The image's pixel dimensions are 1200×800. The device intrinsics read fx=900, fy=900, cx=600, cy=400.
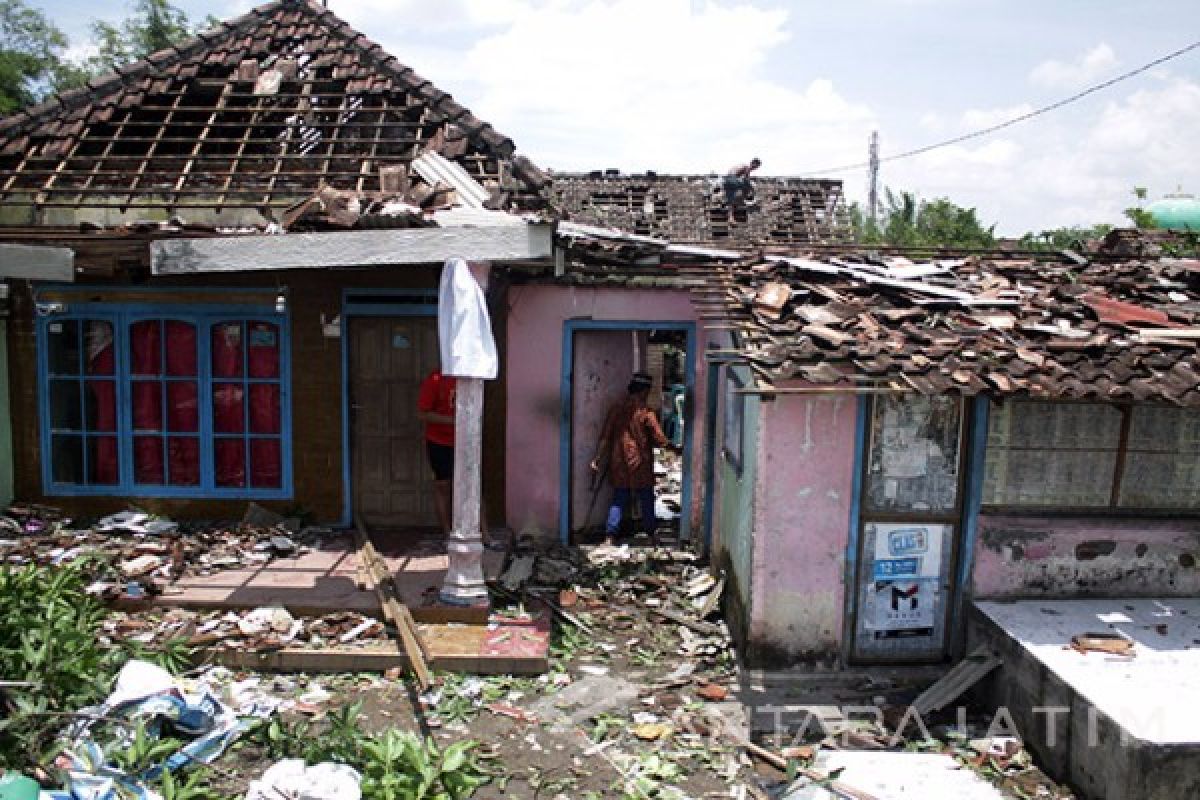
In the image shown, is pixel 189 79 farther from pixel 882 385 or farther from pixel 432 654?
pixel 882 385

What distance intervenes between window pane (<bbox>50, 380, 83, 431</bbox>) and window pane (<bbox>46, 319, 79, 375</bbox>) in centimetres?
14

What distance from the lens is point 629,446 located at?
10.0 meters

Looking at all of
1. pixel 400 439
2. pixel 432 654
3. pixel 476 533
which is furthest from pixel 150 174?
pixel 432 654

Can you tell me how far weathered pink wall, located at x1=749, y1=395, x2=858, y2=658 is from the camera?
7.14 meters

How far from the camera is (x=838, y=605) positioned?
7.34 m

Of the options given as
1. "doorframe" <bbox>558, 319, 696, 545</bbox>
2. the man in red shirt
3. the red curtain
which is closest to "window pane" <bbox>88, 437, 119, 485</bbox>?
the red curtain

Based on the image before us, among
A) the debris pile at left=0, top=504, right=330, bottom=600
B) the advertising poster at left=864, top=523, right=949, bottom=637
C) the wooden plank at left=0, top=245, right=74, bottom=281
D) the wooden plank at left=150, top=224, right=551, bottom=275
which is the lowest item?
the debris pile at left=0, top=504, right=330, bottom=600

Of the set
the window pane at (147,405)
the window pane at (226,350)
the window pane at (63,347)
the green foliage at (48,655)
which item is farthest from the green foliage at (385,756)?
the window pane at (63,347)

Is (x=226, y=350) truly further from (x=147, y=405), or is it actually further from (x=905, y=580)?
(x=905, y=580)

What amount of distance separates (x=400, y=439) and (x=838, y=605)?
16.9 ft

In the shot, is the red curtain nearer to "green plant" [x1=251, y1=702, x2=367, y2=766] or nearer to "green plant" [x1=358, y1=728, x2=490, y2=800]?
"green plant" [x1=251, y1=702, x2=367, y2=766]

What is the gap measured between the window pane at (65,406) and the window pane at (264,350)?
1.99 meters

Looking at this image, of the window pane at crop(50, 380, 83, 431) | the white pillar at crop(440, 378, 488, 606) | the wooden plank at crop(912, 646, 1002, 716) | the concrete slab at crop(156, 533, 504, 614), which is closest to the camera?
the wooden plank at crop(912, 646, 1002, 716)

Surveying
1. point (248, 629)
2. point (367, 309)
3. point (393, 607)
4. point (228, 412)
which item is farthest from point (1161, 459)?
point (228, 412)
